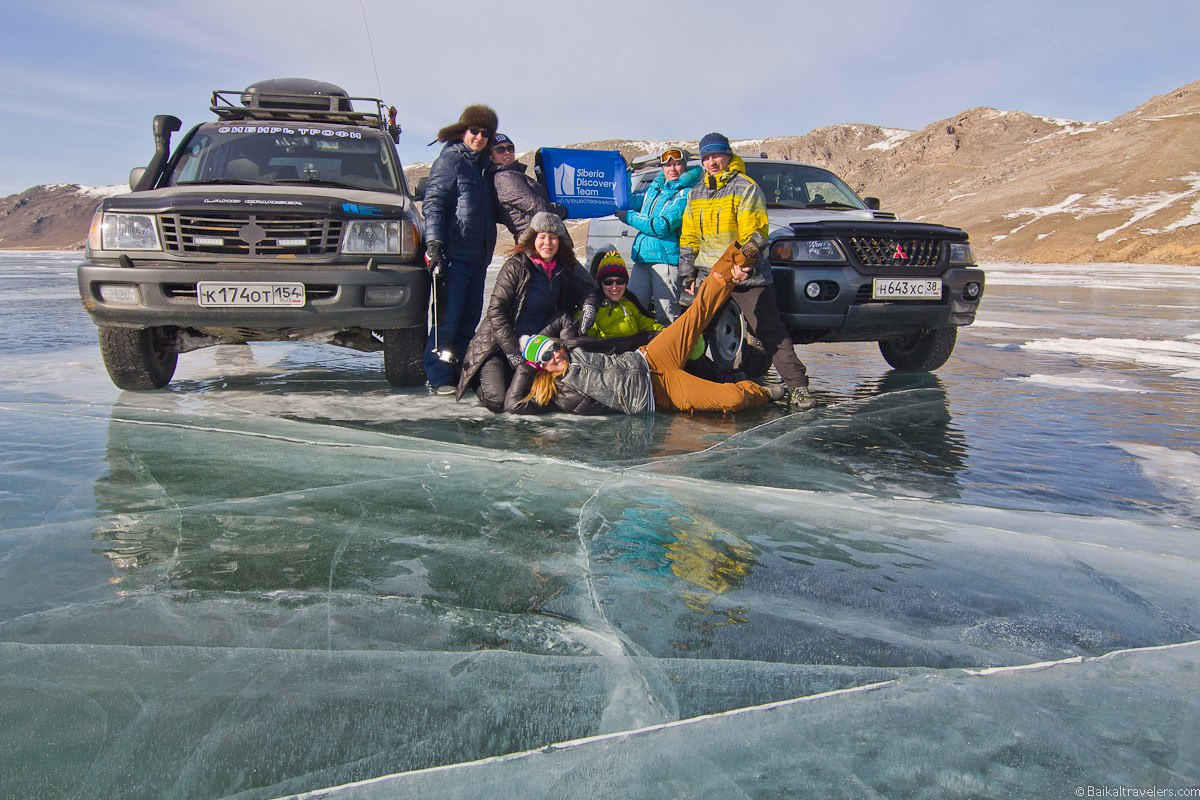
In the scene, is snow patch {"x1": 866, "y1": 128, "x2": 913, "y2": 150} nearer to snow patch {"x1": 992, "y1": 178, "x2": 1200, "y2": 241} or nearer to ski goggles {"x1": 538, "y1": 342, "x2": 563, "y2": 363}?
snow patch {"x1": 992, "y1": 178, "x2": 1200, "y2": 241}

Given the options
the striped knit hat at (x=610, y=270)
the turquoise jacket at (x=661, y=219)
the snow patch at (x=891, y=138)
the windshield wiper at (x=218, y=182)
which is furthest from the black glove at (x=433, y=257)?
the snow patch at (x=891, y=138)

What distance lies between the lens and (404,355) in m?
5.39

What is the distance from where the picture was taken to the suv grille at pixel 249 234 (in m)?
4.61

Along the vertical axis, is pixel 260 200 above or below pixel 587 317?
above

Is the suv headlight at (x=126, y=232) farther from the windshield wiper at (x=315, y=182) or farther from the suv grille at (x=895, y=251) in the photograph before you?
the suv grille at (x=895, y=251)

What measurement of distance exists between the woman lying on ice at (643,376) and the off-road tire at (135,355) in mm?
2317

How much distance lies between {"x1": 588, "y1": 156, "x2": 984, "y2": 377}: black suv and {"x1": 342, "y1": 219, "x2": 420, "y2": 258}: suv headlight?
6.96 ft

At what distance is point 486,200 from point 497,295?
3.45ft

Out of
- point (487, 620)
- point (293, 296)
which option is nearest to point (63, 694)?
point (487, 620)

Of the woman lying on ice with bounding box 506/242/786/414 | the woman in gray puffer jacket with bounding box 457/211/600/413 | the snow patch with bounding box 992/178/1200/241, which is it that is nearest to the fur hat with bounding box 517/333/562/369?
the woman lying on ice with bounding box 506/242/786/414

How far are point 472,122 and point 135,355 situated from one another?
2614 millimetres

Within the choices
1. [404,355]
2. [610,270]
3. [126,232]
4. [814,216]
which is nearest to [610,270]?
[610,270]

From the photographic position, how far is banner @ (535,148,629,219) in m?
7.07

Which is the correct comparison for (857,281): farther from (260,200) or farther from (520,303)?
(260,200)
